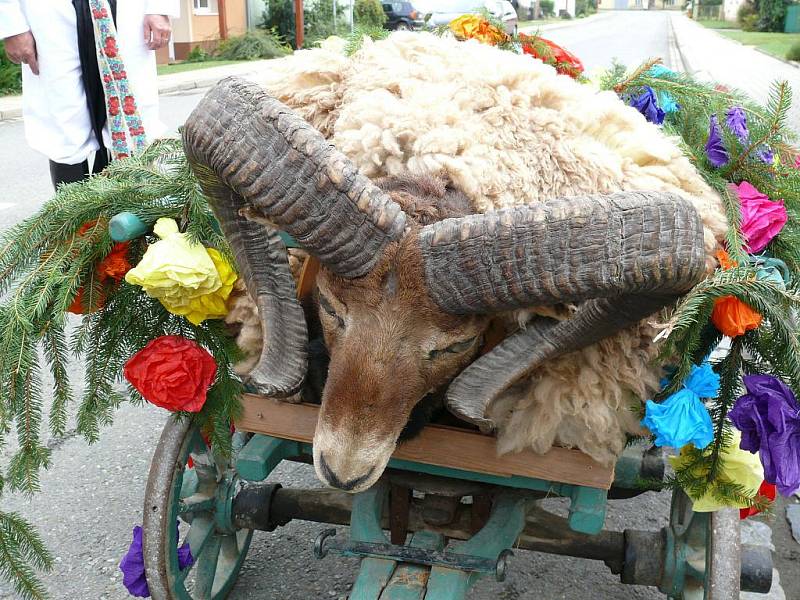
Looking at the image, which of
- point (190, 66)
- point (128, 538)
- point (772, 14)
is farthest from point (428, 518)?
point (772, 14)

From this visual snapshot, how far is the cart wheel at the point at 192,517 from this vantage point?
276cm

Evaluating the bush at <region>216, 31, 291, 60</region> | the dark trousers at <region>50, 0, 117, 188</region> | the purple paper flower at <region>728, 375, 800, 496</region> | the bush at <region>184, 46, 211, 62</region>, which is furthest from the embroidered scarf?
the bush at <region>184, 46, 211, 62</region>

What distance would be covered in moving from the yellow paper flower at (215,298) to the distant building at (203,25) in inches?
909

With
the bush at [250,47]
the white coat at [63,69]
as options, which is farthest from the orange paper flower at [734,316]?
the bush at [250,47]

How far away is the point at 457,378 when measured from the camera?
2195 mm

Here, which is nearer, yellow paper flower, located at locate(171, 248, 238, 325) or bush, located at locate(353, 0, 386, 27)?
yellow paper flower, located at locate(171, 248, 238, 325)

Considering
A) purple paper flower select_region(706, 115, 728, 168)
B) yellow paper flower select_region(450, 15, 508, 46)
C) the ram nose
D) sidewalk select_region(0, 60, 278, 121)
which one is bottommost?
sidewalk select_region(0, 60, 278, 121)

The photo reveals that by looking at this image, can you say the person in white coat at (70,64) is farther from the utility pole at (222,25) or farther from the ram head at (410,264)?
the utility pole at (222,25)

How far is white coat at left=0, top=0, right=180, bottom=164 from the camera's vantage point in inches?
167

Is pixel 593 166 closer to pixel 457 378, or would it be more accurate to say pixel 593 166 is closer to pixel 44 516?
pixel 457 378

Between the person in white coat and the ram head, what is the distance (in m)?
2.51

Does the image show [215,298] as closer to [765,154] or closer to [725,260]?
[725,260]

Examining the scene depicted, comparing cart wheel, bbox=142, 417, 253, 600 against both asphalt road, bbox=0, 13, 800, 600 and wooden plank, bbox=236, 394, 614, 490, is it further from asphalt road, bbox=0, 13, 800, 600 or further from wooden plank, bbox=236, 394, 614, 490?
wooden plank, bbox=236, 394, 614, 490

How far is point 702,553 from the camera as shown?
274cm
